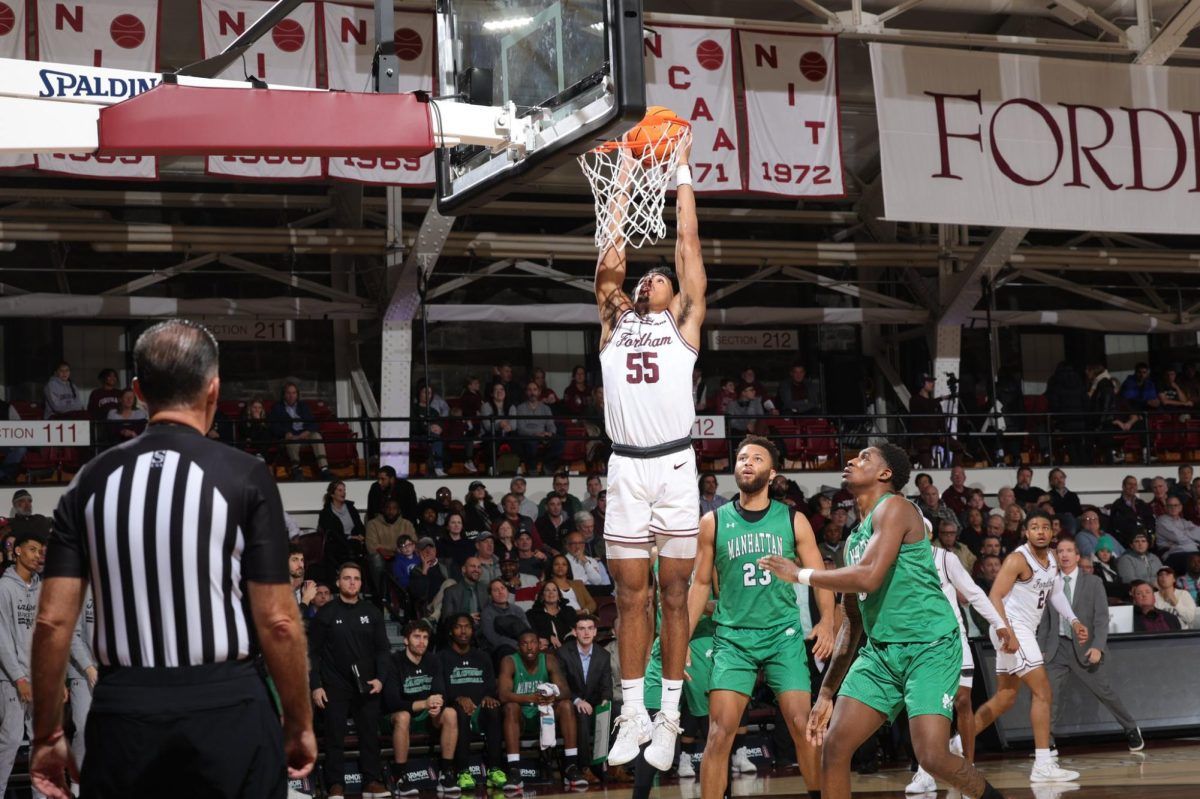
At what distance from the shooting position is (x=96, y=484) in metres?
3.67

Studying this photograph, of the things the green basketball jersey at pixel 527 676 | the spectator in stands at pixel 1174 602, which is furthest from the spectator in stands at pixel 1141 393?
the green basketball jersey at pixel 527 676

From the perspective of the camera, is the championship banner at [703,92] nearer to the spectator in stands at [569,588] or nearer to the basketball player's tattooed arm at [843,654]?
the spectator in stands at [569,588]

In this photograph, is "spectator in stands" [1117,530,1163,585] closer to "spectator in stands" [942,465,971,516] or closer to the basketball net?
"spectator in stands" [942,465,971,516]

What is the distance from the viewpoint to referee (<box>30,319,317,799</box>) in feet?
11.6

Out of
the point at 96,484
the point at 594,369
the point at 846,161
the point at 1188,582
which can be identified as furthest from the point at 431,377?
the point at 96,484

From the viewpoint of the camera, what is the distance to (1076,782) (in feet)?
33.0

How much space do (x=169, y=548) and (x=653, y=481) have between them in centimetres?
342

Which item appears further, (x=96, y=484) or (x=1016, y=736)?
(x=1016, y=736)

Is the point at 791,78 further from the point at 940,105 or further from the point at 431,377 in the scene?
the point at 431,377

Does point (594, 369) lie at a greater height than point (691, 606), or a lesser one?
greater

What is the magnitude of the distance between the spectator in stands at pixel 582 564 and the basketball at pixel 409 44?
553 centimetres

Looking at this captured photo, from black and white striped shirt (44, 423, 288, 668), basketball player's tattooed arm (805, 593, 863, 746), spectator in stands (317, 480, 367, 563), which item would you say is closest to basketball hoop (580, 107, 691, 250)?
basketball player's tattooed arm (805, 593, 863, 746)

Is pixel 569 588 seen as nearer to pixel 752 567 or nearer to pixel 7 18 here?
pixel 752 567

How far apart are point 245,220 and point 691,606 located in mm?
15260
